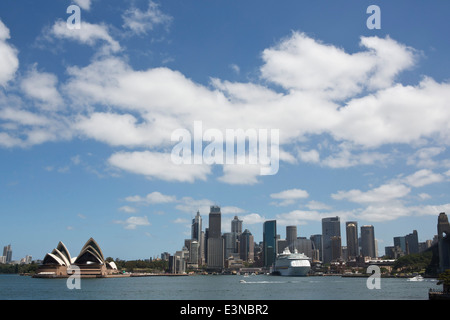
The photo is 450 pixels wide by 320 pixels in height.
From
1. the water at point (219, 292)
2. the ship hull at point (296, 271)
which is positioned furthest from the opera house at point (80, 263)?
the ship hull at point (296, 271)

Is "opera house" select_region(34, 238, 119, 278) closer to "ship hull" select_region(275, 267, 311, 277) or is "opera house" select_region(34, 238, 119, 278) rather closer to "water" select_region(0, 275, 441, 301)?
"water" select_region(0, 275, 441, 301)

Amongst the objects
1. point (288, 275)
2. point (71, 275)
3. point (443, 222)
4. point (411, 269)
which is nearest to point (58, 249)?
point (71, 275)

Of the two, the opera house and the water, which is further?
the opera house

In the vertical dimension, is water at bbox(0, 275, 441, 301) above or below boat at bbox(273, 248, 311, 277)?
above

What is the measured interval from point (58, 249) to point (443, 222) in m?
161

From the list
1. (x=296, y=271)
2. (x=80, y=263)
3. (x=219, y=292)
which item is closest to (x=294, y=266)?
(x=296, y=271)

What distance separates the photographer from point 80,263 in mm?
134000

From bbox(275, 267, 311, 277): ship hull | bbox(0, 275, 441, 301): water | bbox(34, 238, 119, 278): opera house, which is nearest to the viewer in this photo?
bbox(0, 275, 441, 301): water

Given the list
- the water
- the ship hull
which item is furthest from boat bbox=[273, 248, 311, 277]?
the water

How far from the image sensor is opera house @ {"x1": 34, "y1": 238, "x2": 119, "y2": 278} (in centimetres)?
13338

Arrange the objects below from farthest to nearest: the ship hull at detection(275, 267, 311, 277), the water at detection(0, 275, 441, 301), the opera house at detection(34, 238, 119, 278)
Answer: the ship hull at detection(275, 267, 311, 277)
the opera house at detection(34, 238, 119, 278)
the water at detection(0, 275, 441, 301)
